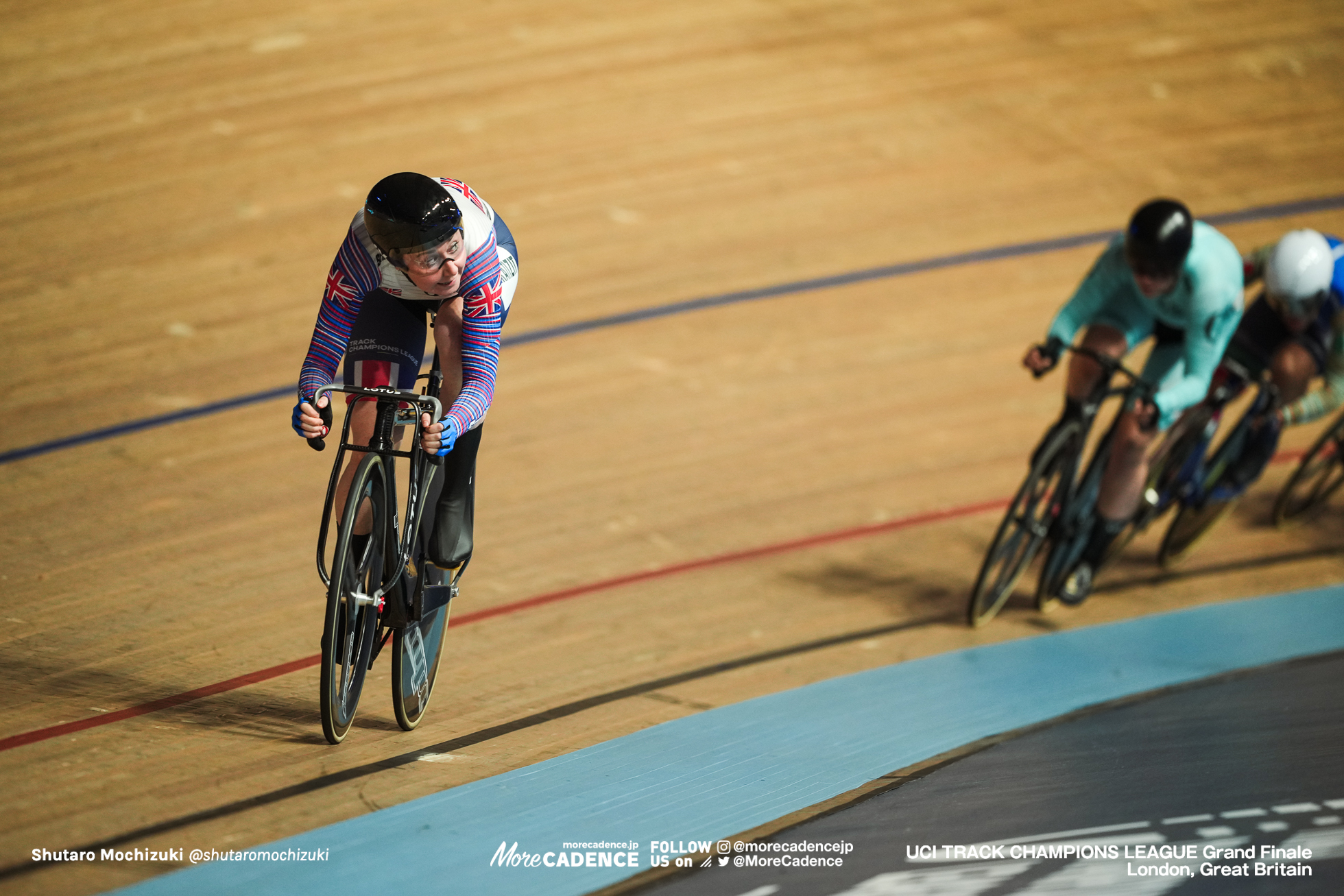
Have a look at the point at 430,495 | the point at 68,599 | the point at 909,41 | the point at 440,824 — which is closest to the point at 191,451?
the point at 68,599

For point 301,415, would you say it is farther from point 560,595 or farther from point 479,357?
point 560,595

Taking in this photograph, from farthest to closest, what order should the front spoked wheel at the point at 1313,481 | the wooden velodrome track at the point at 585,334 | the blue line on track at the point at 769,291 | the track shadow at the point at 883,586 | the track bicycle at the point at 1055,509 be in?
the front spoked wheel at the point at 1313,481
the blue line on track at the point at 769,291
the track shadow at the point at 883,586
the track bicycle at the point at 1055,509
the wooden velodrome track at the point at 585,334

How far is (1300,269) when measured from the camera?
3506 millimetres

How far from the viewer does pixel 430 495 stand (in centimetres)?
268

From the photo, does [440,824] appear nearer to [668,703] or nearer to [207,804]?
[207,804]

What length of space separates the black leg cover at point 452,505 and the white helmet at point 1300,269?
2.28 meters

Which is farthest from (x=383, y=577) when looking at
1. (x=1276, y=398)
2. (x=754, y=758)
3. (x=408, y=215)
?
(x=1276, y=398)

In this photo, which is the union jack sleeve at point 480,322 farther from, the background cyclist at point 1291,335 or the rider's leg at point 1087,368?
the background cyclist at point 1291,335

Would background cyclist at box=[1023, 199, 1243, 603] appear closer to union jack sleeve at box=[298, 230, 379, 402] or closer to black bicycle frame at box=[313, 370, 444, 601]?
black bicycle frame at box=[313, 370, 444, 601]

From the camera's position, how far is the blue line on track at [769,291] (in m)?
4.02

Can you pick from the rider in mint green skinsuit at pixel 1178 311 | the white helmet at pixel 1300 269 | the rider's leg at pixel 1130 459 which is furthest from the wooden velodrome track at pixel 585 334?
the white helmet at pixel 1300 269

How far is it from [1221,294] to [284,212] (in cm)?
346

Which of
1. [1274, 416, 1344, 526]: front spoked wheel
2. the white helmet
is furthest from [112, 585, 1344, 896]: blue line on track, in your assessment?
the white helmet

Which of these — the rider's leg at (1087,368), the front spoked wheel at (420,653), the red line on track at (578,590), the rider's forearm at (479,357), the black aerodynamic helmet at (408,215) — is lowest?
the red line on track at (578,590)
